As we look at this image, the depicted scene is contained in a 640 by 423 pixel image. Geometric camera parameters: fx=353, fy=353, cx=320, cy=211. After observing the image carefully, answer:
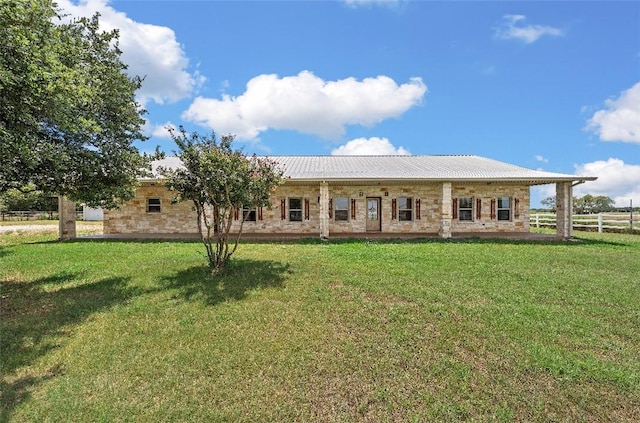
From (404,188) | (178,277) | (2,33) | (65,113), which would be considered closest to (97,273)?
(178,277)

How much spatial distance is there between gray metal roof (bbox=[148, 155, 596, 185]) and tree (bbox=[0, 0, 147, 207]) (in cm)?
425

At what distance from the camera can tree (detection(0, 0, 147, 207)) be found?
5086 millimetres

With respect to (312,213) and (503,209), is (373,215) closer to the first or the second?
(312,213)

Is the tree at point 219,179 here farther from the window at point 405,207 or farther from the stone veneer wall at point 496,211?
the stone veneer wall at point 496,211

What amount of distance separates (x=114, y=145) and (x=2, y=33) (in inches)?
135

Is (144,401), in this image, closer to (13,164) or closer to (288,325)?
(288,325)

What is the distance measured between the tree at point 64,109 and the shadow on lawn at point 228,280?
2585mm

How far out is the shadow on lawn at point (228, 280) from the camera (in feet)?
22.6

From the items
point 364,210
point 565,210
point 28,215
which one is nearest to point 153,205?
point 364,210

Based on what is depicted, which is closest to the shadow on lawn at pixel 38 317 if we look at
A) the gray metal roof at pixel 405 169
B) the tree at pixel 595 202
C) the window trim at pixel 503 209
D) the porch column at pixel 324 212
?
the gray metal roof at pixel 405 169

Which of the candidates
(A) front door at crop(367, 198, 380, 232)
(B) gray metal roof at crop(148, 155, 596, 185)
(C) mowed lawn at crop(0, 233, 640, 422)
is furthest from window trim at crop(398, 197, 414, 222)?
(C) mowed lawn at crop(0, 233, 640, 422)

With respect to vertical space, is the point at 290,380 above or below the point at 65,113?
below

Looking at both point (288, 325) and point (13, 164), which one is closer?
point (288, 325)

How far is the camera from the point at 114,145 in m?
8.22
